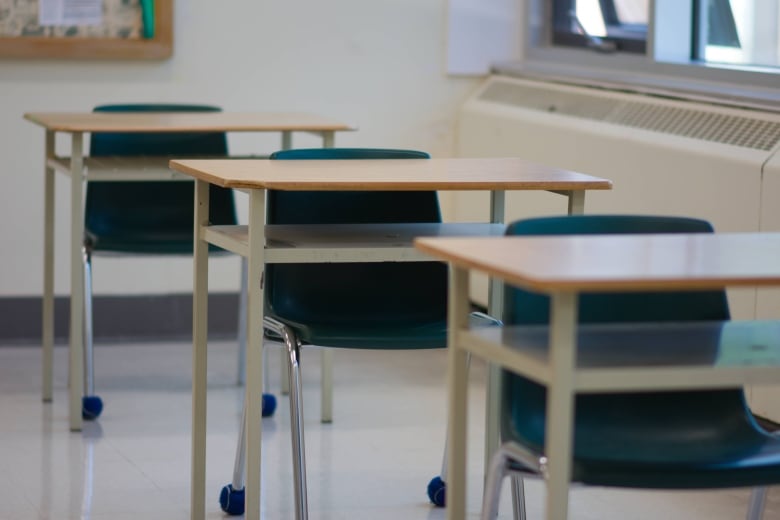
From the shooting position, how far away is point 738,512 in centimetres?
309

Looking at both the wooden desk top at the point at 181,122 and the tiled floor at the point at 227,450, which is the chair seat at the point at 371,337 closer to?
the tiled floor at the point at 227,450

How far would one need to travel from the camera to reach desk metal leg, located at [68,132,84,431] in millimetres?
3678

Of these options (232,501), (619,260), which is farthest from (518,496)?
(619,260)

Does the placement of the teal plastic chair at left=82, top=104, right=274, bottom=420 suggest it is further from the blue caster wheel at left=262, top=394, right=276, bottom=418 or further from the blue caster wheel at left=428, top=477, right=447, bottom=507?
the blue caster wheel at left=428, top=477, right=447, bottom=507

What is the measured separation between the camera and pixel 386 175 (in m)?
2.71

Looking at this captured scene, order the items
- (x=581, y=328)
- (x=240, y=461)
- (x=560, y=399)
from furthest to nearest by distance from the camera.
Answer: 1. (x=240, y=461)
2. (x=581, y=328)
3. (x=560, y=399)

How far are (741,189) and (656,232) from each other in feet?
4.31

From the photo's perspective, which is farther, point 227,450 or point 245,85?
point 245,85

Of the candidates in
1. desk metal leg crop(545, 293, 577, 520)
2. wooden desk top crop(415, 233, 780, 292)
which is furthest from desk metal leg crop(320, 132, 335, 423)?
desk metal leg crop(545, 293, 577, 520)

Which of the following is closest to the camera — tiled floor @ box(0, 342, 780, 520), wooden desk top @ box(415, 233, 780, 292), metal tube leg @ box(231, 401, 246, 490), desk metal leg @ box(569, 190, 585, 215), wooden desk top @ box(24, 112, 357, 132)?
wooden desk top @ box(415, 233, 780, 292)

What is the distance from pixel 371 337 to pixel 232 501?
51cm

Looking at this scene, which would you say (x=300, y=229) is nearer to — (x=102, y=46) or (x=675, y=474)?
(x=675, y=474)

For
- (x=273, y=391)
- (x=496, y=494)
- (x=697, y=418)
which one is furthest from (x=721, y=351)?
(x=273, y=391)

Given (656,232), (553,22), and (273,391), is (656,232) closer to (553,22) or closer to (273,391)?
(273,391)
